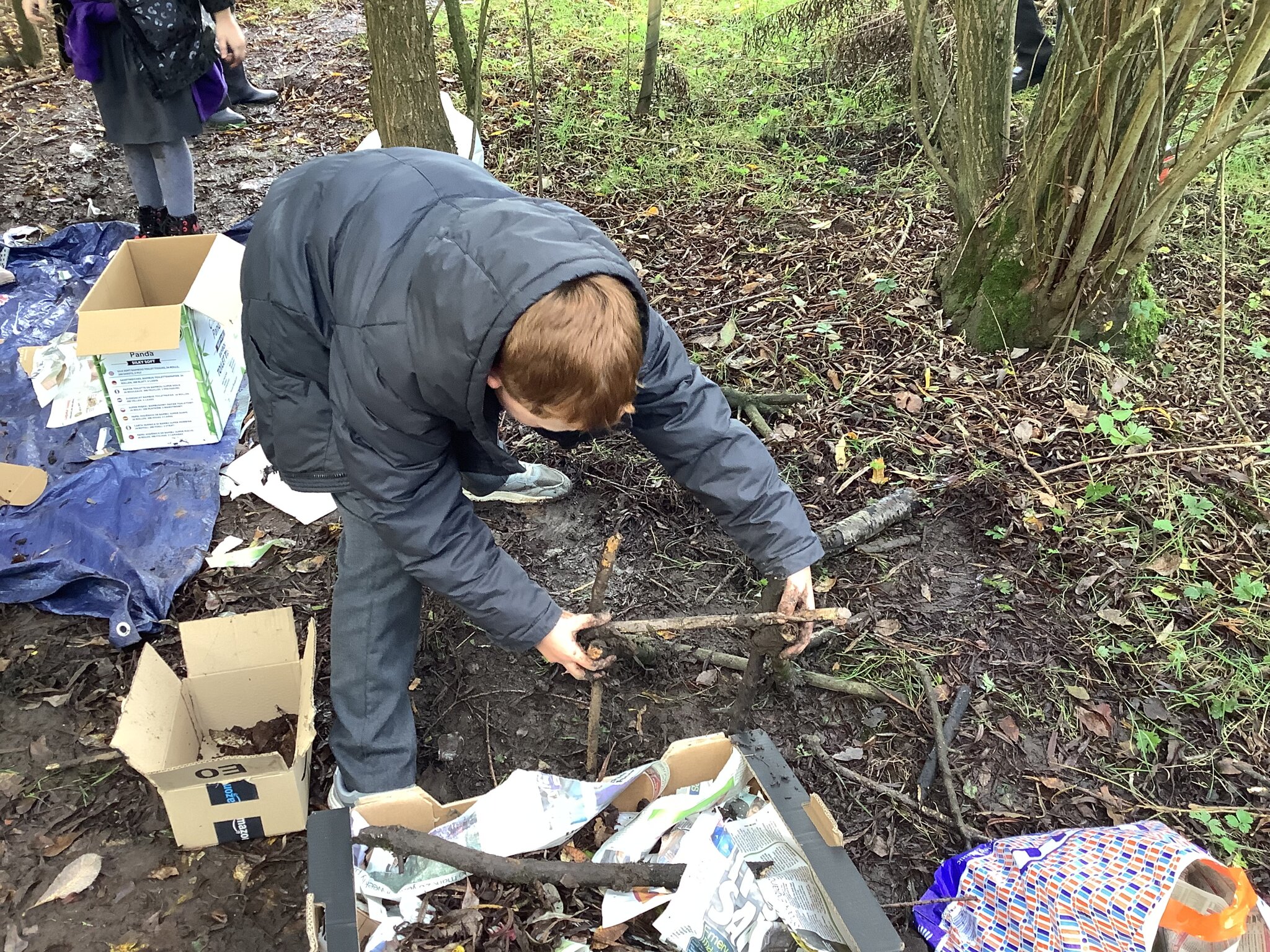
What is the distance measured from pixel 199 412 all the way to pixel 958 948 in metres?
2.94

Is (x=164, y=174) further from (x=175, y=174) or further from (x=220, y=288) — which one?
(x=220, y=288)

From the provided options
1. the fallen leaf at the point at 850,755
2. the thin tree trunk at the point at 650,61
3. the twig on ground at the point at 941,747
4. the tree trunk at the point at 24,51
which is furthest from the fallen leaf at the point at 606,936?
the tree trunk at the point at 24,51

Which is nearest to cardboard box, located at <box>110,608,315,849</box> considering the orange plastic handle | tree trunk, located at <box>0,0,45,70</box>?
the orange plastic handle

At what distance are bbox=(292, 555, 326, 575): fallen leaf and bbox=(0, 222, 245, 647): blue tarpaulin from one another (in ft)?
1.00

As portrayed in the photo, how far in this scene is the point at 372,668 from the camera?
1.99m

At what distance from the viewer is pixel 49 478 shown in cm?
307

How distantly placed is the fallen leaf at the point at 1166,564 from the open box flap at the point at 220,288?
3077 millimetres

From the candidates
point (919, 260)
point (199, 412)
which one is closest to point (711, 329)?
point (919, 260)

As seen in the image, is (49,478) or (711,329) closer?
(49,478)

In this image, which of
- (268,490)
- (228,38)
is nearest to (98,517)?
(268,490)

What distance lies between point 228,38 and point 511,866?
3926mm

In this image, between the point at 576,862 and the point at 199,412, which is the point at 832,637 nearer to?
the point at 576,862

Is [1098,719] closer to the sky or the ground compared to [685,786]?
closer to the ground

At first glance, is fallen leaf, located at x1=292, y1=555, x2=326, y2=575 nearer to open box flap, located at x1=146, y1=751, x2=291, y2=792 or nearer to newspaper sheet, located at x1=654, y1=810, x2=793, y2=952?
open box flap, located at x1=146, y1=751, x2=291, y2=792
